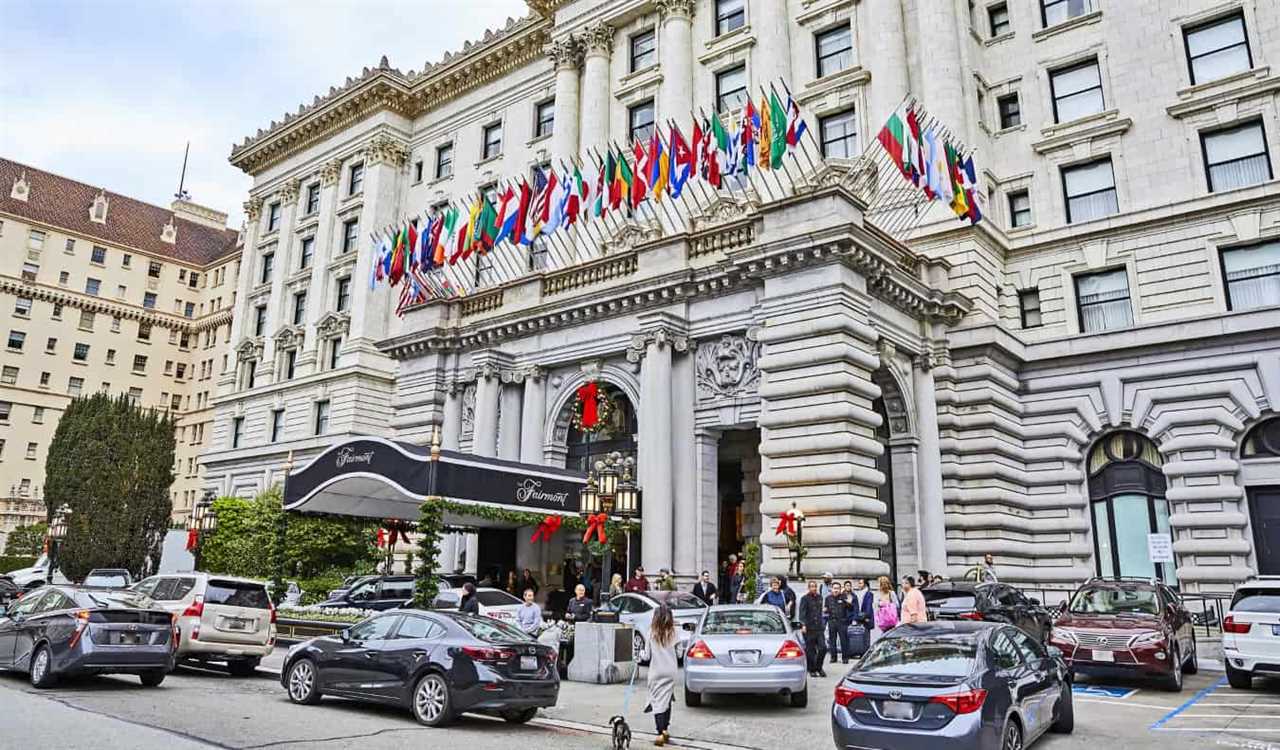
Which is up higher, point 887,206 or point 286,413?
point 887,206

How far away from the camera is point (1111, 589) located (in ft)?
57.1

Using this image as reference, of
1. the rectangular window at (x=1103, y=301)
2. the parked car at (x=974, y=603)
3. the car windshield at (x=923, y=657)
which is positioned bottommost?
the car windshield at (x=923, y=657)

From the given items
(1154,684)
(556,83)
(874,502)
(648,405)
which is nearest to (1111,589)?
(1154,684)

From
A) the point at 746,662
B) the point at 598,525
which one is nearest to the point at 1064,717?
the point at 746,662

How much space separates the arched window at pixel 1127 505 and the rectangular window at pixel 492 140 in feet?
105

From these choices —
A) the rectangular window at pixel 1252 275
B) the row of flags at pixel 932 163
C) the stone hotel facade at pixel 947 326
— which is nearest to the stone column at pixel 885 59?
the stone hotel facade at pixel 947 326

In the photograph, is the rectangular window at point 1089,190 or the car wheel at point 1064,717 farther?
the rectangular window at point 1089,190

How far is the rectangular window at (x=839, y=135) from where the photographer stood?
32.7m

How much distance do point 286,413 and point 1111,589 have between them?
147ft

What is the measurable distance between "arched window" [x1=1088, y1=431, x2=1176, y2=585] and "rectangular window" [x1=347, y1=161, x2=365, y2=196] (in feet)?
135

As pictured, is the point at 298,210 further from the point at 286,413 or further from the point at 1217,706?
the point at 1217,706

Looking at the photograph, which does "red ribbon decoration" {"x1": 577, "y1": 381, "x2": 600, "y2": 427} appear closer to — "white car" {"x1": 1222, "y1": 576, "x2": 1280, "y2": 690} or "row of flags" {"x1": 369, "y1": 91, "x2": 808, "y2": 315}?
"row of flags" {"x1": 369, "y1": 91, "x2": 808, "y2": 315}

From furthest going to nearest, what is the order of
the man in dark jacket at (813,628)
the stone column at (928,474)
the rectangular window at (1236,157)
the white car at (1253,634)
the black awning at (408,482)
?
1. the rectangular window at (1236,157)
2. the stone column at (928,474)
3. the black awning at (408,482)
4. the man in dark jacket at (813,628)
5. the white car at (1253,634)

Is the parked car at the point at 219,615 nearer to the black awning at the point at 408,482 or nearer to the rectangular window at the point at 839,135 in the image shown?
the black awning at the point at 408,482
